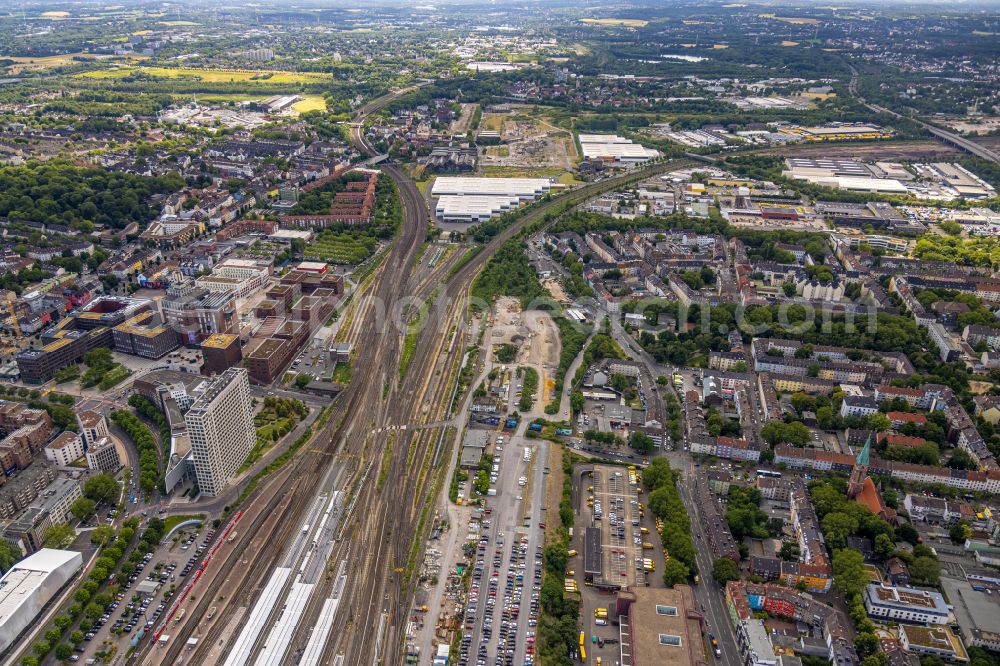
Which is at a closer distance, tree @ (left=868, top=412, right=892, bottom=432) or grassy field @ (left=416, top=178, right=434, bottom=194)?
tree @ (left=868, top=412, right=892, bottom=432)

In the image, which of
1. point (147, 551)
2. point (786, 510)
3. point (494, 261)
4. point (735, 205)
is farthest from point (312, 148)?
point (786, 510)

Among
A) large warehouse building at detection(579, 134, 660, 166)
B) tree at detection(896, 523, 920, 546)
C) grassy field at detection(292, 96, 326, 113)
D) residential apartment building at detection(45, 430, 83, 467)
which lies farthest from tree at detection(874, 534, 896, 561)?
grassy field at detection(292, 96, 326, 113)

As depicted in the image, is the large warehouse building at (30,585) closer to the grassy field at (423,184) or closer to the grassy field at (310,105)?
the grassy field at (423,184)

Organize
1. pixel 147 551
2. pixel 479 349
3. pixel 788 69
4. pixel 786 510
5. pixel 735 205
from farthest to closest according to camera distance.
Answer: pixel 788 69 → pixel 735 205 → pixel 479 349 → pixel 786 510 → pixel 147 551

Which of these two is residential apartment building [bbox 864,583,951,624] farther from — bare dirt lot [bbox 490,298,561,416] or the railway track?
bare dirt lot [bbox 490,298,561,416]

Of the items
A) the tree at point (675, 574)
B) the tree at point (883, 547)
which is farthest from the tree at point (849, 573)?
the tree at point (675, 574)

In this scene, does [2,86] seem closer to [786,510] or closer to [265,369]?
A: [265,369]
